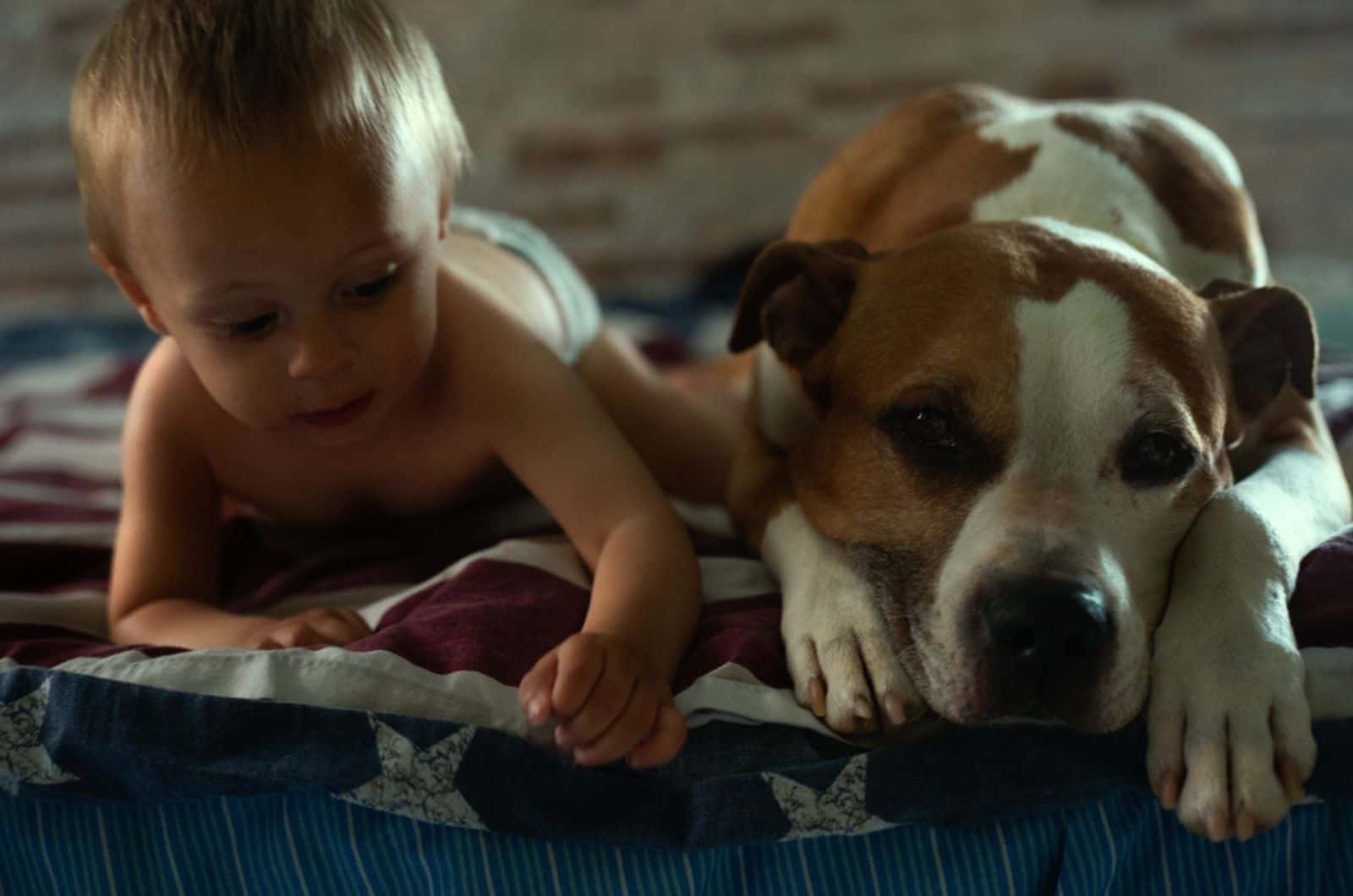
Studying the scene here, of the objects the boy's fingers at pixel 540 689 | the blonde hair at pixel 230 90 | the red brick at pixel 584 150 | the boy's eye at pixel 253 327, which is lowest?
the red brick at pixel 584 150

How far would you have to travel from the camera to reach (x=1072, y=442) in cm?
113

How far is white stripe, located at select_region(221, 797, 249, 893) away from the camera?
108 cm

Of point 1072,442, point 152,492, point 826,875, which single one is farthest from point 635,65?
point 826,875

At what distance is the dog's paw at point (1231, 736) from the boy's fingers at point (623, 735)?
0.41m

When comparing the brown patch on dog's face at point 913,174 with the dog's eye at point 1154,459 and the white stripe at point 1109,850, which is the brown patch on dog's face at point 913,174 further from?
the white stripe at point 1109,850

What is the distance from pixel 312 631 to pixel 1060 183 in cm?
101

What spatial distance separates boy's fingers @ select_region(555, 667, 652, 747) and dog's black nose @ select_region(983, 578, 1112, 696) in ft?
1.01

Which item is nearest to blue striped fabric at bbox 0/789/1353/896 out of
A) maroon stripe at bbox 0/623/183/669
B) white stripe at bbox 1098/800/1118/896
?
white stripe at bbox 1098/800/1118/896

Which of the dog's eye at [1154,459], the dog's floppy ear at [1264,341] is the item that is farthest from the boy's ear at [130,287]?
the dog's floppy ear at [1264,341]

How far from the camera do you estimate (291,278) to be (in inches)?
46.6

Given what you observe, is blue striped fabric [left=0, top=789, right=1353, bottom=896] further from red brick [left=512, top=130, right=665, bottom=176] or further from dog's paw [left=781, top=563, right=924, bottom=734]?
red brick [left=512, top=130, right=665, bottom=176]

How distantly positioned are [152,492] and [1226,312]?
122 centimetres

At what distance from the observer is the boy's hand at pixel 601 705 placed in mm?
1006

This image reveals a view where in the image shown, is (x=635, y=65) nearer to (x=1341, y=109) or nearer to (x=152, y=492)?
(x=1341, y=109)
